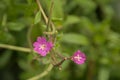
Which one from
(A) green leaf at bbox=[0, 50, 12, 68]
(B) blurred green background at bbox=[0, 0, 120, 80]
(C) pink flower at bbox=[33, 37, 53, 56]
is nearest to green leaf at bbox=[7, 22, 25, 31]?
(B) blurred green background at bbox=[0, 0, 120, 80]

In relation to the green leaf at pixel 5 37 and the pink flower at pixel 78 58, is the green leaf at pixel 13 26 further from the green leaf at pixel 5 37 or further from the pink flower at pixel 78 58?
the pink flower at pixel 78 58

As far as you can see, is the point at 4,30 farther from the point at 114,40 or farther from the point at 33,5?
the point at 114,40

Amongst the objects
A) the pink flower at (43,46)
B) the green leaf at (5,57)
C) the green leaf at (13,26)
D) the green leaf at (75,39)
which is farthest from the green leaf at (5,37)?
the pink flower at (43,46)

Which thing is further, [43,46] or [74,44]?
[74,44]

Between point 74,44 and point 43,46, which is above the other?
point 43,46

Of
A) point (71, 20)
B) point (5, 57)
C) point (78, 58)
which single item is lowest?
point (5, 57)

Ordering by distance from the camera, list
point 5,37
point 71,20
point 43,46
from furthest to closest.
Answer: point 71,20 < point 5,37 < point 43,46

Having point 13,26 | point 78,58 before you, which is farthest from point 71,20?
point 78,58

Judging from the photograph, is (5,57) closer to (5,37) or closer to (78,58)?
(5,37)
